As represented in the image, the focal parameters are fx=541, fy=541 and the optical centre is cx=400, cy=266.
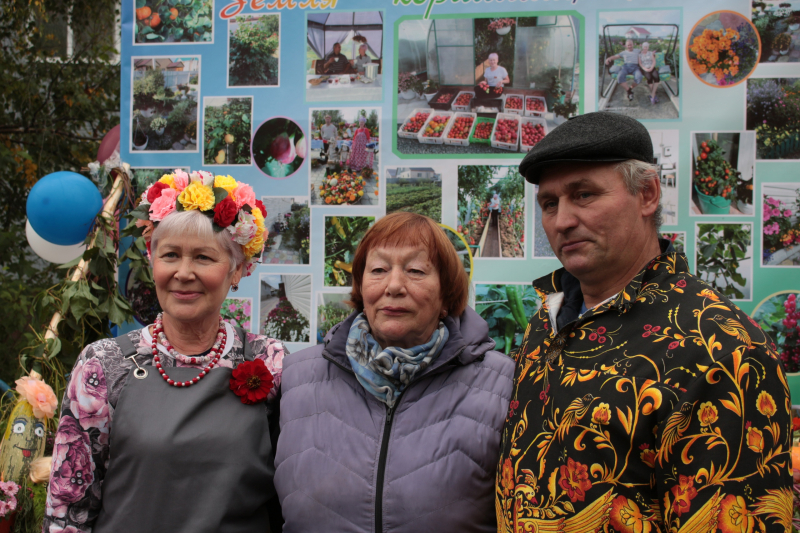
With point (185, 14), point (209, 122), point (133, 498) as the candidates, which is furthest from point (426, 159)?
point (133, 498)

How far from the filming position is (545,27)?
270 cm

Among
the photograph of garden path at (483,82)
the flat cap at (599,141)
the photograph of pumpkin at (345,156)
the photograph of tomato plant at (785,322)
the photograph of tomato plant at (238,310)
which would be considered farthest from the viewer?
the photograph of tomato plant at (238,310)

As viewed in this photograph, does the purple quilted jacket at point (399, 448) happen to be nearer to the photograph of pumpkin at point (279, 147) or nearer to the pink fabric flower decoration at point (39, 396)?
the photograph of pumpkin at point (279, 147)

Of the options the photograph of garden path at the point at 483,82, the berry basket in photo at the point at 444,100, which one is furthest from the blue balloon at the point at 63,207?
the berry basket in photo at the point at 444,100

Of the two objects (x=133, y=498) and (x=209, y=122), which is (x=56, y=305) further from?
(x=133, y=498)

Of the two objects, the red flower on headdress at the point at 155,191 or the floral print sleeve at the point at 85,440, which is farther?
the red flower on headdress at the point at 155,191

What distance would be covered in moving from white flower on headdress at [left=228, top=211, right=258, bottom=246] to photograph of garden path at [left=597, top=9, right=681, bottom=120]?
1868 millimetres

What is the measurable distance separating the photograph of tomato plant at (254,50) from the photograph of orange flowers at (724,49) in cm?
211

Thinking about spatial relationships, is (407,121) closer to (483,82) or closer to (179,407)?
(483,82)

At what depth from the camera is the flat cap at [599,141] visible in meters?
1.37

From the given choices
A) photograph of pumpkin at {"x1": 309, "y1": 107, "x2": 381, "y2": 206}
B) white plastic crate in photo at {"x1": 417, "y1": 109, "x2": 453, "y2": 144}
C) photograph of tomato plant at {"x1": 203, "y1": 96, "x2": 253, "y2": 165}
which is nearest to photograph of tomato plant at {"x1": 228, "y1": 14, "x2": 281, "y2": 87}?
photograph of tomato plant at {"x1": 203, "y1": 96, "x2": 253, "y2": 165}

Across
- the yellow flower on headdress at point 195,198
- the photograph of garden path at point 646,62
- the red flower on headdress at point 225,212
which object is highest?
the photograph of garden path at point 646,62

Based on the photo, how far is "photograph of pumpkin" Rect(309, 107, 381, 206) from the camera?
2.82 metres

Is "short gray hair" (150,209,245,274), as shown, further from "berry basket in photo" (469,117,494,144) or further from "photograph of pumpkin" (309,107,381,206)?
"berry basket in photo" (469,117,494,144)
